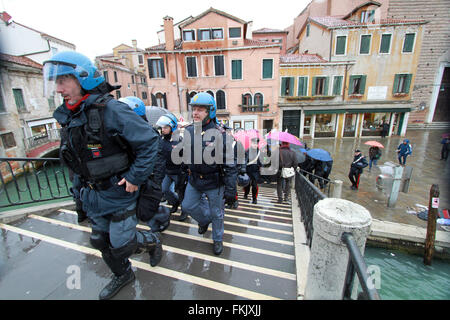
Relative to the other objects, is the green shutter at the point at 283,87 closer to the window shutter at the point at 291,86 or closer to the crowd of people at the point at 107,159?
the window shutter at the point at 291,86

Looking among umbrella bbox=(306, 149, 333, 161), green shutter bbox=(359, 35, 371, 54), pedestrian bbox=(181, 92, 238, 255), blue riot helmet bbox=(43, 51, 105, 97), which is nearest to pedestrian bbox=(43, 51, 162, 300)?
blue riot helmet bbox=(43, 51, 105, 97)

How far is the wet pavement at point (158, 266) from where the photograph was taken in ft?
6.88

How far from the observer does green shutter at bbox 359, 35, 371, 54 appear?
18078mm

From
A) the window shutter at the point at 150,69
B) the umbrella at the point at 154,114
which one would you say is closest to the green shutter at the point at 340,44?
the window shutter at the point at 150,69

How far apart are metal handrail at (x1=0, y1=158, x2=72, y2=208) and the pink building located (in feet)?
36.1

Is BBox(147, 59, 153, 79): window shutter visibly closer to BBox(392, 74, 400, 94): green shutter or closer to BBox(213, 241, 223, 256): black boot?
BBox(213, 241, 223, 256): black boot

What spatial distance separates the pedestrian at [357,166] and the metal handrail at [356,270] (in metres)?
8.58

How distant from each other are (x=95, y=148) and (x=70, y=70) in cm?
68

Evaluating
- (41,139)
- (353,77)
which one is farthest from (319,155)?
(41,139)

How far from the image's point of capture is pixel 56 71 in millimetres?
1716
